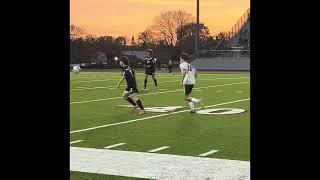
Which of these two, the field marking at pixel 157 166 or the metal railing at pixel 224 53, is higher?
the metal railing at pixel 224 53

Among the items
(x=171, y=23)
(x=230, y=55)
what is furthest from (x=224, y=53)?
(x=171, y=23)

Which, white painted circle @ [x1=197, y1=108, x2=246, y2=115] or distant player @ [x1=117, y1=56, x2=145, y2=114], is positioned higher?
distant player @ [x1=117, y1=56, x2=145, y2=114]

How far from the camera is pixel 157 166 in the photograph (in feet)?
18.9

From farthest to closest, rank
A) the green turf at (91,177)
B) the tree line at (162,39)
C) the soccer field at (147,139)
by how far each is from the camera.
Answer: the tree line at (162,39) → the soccer field at (147,139) → the green turf at (91,177)

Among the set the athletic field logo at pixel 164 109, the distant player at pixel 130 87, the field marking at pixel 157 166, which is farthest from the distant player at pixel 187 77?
the field marking at pixel 157 166

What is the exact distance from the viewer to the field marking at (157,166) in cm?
528

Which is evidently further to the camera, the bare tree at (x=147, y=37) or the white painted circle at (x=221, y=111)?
the bare tree at (x=147, y=37)

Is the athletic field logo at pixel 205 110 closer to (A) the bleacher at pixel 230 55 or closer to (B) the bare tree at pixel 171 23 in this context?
(A) the bleacher at pixel 230 55

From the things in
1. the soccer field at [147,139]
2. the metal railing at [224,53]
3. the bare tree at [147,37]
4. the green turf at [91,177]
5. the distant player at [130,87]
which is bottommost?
the green turf at [91,177]

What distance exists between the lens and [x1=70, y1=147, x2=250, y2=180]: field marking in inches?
208

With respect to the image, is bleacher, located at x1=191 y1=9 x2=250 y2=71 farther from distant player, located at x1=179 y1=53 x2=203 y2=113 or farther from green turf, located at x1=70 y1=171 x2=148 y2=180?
green turf, located at x1=70 y1=171 x2=148 y2=180

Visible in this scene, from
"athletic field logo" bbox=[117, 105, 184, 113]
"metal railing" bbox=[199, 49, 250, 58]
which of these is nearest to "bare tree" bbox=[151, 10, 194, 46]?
"metal railing" bbox=[199, 49, 250, 58]

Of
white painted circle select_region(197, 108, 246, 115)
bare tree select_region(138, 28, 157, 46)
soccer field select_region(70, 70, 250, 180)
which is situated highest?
bare tree select_region(138, 28, 157, 46)
